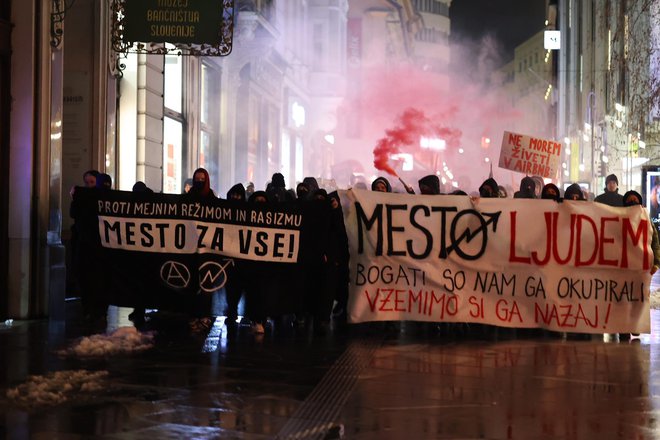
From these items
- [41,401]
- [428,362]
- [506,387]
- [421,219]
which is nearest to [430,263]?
[421,219]

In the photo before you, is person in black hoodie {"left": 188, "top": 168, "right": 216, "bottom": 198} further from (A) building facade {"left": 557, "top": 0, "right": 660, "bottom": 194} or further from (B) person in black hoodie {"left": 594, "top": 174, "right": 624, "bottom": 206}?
(A) building facade {"left": 557, "top": 0, "right": 660, "bottom": 194}

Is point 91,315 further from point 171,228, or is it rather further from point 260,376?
point 260,376

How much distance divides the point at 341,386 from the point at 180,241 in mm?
3806

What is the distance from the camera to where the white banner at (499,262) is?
11352mm

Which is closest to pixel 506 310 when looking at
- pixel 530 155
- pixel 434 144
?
pixel 530 155

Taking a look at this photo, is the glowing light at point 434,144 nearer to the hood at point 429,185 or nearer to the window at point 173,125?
the window at point 173,125

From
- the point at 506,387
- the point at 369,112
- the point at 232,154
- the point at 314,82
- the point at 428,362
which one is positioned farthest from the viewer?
the point at 369,112

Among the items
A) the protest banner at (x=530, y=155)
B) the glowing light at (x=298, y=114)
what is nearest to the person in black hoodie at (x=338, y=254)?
the protest banner at (x=530, y=155)

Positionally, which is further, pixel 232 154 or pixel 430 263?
pixel 232 154

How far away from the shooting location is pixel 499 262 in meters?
11.5

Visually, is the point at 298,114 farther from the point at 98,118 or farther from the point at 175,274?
the point at 175,274

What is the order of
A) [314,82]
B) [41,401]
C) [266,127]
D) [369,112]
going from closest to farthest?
1. [41,401]
2. [266,127]
3. [314,82]
4. [369,112]

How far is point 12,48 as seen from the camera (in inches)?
475

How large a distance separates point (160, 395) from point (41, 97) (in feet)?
19.5
